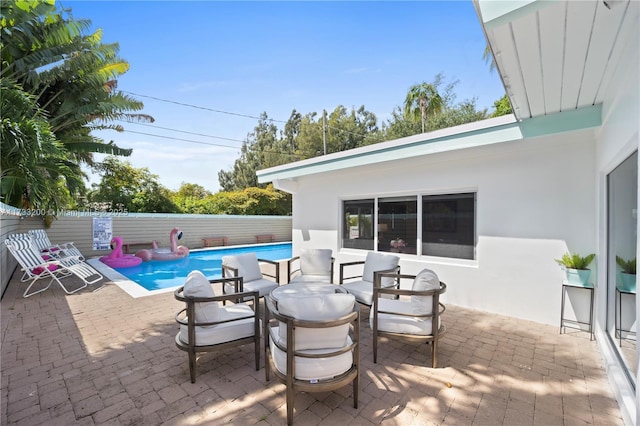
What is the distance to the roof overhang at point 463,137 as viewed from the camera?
420 centimetres

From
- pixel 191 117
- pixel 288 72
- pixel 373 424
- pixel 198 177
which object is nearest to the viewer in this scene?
pixel 373 424

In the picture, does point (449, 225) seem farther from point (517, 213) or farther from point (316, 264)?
point (316, 264)

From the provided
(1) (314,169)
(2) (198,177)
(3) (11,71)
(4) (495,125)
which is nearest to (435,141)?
(4) (495,125)

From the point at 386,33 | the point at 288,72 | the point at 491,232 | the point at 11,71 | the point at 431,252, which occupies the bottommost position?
the point at 431,252

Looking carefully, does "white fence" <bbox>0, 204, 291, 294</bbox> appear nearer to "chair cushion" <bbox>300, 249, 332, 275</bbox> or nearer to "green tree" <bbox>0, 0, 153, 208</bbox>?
"green tree" <bbox>0, 0, 153, 208</bbox>

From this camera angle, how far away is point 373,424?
257 centimetres

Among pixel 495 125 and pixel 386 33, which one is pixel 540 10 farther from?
pixel 386 33

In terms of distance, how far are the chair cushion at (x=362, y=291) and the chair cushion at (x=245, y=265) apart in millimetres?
1795

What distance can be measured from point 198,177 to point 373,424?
3405 cm

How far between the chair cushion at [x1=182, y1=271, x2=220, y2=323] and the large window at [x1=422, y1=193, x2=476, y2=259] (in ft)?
16.4

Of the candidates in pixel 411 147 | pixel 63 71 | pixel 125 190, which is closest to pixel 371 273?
pixel 411 147

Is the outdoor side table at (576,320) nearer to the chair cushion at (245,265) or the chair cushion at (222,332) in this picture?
the chair cushion at (222,332)

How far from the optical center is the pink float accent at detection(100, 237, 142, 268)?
11.6 metres

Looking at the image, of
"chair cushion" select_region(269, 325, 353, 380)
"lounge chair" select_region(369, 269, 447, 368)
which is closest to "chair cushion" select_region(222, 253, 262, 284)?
"lounge chair" select_region(369, 269, 447, 368)
